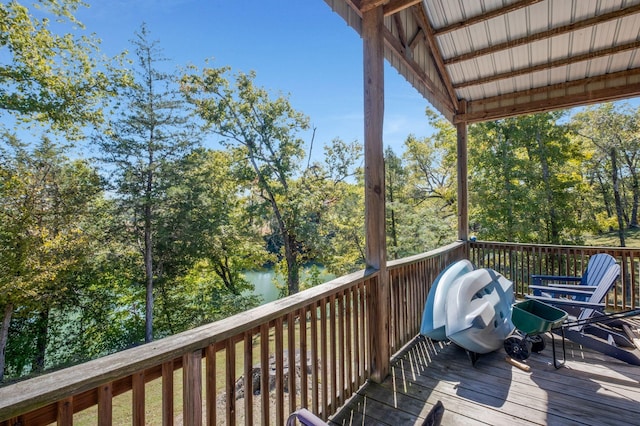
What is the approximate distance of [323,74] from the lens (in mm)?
13602

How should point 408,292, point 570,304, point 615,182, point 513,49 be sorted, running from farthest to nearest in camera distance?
1. point 615,182
2. point 513,49
3. point 408,292
4. point 570,304

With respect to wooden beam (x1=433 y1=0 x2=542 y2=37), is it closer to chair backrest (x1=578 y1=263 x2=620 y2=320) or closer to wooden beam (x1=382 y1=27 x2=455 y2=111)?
wooden beam (x1=382 y1=27 x2=455 y2=111)

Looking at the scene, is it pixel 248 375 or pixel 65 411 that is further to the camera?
pixel 248 375

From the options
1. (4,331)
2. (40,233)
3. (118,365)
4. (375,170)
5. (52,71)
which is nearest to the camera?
(118,365)

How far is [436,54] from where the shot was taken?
378cm

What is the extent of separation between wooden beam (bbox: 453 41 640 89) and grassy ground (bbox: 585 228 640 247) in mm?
14678

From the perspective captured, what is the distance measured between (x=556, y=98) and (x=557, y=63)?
68 cm

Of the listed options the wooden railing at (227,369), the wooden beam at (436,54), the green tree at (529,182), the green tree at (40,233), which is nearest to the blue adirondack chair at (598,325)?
the wooden railing at (227,369)

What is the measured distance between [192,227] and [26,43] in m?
7.97

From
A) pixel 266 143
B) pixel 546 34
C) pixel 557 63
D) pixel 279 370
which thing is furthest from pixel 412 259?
pixel 266 143

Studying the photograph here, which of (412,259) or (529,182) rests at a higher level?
(529,182)

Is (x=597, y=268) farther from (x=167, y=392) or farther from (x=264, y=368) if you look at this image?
(x=167, y=392)

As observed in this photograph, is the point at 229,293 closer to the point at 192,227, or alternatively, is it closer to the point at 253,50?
the point at 192,227

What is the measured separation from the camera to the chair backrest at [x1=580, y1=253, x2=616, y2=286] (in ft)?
10.2
